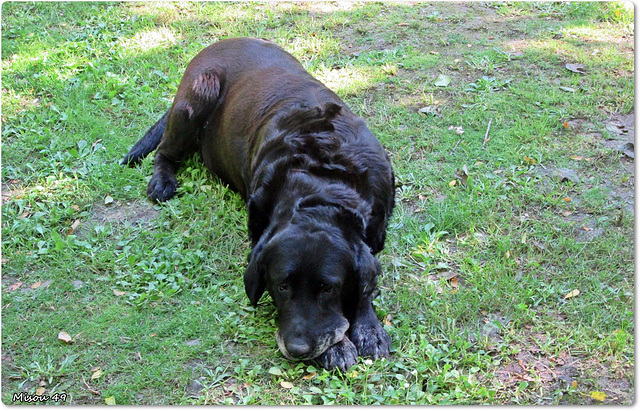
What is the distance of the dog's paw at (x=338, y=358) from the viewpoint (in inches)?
142

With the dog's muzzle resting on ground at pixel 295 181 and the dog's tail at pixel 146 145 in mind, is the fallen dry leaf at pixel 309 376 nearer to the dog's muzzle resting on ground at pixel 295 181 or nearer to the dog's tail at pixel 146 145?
the dog's muzzle resting on ground at pixel 295 181

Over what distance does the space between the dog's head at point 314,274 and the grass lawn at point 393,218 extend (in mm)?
269

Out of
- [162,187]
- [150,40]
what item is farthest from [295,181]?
[150,40]

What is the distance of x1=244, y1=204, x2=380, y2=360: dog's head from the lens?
3.51m

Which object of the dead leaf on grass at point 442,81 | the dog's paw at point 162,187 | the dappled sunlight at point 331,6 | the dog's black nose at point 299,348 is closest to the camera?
the dog's black nose at point 299,348

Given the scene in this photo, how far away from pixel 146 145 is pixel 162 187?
71cm

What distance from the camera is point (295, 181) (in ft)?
13.1

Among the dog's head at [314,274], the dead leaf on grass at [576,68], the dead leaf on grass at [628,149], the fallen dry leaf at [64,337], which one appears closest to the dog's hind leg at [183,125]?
the fallen dry leaf at [64,337]

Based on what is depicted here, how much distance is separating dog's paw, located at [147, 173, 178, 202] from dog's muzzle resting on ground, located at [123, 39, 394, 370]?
0.5 inches

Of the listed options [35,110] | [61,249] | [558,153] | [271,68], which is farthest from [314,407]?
[35,110]

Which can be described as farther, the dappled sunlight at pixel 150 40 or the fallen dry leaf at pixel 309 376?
the dappled sunlight at pixel 150 40

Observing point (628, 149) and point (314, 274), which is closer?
point (314, 274)

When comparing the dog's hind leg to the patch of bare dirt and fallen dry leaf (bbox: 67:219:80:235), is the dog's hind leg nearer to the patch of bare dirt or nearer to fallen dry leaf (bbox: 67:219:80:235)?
the patch of bare dirt

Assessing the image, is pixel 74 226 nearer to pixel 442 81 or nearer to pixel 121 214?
pixel 121 214
